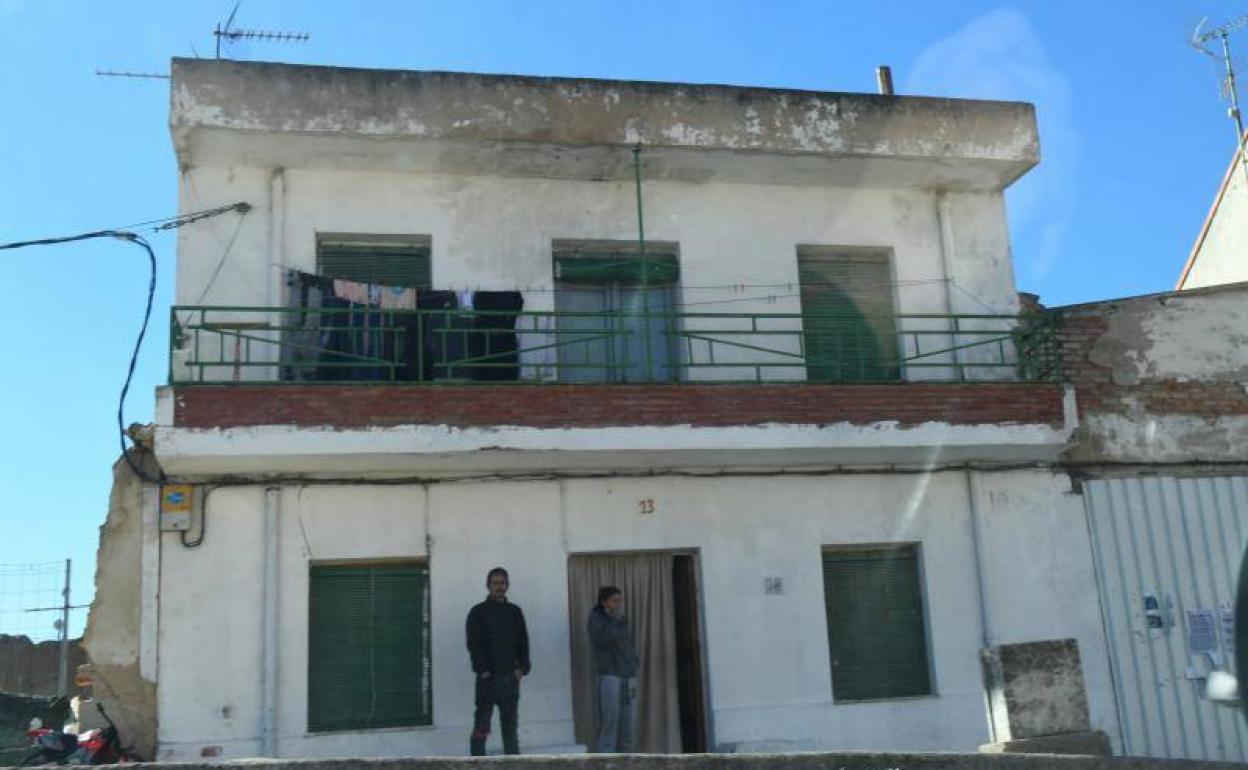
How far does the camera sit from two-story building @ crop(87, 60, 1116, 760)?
10.8m

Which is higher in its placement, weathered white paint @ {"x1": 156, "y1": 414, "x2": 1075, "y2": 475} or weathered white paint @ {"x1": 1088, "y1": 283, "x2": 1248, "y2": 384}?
weathered white paint @ {"x1": 1088, "y1": 283, "x2": 1248, "y2": 384}

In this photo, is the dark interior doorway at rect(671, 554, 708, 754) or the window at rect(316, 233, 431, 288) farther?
the window at rect(316, 233, 431, 288)

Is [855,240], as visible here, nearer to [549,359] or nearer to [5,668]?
[549,359]

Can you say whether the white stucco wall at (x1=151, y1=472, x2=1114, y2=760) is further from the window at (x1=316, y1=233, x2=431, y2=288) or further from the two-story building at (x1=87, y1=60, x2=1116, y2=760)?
the window at (x1=316, y1=233, x2=431, y2=288)

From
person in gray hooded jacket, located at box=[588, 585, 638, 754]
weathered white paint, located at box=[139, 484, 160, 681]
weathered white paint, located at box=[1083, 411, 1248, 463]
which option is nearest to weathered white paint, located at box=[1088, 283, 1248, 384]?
weathered white paint, located at box=[1083, 411, 1248, 463]

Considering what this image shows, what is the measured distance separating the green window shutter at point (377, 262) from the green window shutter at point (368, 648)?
266 cm

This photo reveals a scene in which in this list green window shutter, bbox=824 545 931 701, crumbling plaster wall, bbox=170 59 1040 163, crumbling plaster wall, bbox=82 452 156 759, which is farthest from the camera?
green window shutter, bbox=824 545 931 701

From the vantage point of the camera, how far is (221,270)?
37.8 feet

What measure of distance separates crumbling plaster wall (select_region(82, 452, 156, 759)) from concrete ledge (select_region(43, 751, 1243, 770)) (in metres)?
4.68

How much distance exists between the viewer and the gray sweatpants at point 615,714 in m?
10.7

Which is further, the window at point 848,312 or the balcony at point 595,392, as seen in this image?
the window at point 848,312

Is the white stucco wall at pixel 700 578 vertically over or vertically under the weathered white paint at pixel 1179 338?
under

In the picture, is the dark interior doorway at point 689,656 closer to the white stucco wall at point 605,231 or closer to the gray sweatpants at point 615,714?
the gray sweatpants at point 615,714

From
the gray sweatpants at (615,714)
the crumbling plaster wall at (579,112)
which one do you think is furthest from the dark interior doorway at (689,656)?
the crumbling plaster wall at (579,112)
